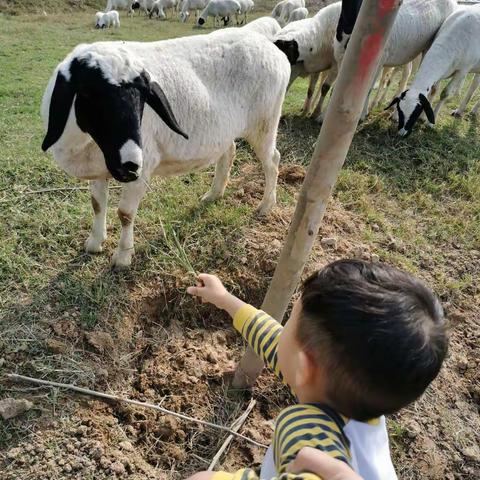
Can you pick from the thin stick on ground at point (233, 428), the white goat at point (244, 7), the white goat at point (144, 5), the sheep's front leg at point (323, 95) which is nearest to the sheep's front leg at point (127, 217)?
the thin stick on ground at point (233, 428)

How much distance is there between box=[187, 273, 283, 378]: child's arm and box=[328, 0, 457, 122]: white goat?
5.44 meters

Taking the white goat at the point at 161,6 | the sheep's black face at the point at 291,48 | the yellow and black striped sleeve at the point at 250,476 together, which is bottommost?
the white goat at the point at 161,6

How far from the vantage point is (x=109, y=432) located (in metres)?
2.62

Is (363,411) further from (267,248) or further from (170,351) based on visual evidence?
(267,248)

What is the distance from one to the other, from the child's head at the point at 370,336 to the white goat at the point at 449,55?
19.5 ft

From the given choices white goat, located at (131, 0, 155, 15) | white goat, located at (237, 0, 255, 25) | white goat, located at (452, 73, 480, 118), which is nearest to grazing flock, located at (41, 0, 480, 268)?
white goat, located at (452, 73, 480, 118)

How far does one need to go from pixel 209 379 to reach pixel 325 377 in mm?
1934

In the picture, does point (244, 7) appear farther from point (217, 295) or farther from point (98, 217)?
point (217, 295)

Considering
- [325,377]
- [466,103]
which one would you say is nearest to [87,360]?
[325,377]

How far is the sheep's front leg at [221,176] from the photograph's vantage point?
4492 mm

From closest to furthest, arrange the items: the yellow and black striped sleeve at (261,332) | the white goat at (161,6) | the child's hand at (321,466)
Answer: the child's hand at (321,466) < the yellow and black striped sleeve at (261,332) < the white goat at (161,6)

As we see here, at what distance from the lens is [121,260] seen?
356 cm

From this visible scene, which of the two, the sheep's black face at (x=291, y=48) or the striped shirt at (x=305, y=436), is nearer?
the striped shirt at (x=305, y=436)

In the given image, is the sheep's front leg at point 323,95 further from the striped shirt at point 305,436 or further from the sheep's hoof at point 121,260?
the striped shirt at point 305,436
